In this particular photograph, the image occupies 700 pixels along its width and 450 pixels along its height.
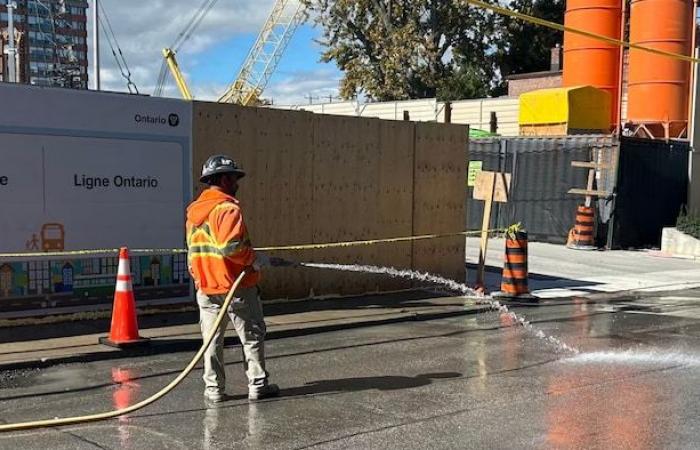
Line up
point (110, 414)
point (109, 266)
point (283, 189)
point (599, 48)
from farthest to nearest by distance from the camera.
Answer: point (599, 48), point (283, 189), point (109, 266), point (110, 414)

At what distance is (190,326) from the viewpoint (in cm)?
932

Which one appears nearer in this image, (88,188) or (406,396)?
(406,396)

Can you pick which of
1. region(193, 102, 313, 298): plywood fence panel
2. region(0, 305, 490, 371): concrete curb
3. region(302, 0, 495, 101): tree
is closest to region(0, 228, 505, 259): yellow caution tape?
region(193, 102, 313, 298): plywood fence panel

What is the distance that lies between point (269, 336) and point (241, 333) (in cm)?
286

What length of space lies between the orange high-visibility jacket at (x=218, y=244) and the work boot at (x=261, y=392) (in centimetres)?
87

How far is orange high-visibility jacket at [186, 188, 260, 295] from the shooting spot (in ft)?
19.5

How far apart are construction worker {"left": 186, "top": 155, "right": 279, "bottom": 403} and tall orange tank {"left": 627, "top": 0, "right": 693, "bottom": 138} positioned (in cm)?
2268

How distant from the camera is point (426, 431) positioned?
220 inches

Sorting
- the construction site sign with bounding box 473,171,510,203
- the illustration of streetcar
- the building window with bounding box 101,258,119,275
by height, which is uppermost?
the construction site sign with bounding box 473,171,510,203

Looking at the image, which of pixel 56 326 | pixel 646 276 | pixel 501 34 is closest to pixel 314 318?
pixel 56 326

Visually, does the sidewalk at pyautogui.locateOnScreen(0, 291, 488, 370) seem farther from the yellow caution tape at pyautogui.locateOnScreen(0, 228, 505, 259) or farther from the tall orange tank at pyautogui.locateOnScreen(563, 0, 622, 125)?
the tall orange tank at pyautogui.locateOnScreen(563, 0, 622, 125)

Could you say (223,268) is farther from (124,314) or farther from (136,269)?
(136,269)

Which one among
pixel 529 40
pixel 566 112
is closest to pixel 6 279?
pixel 566 112

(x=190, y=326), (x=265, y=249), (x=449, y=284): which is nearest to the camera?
(x=190, y=326)
